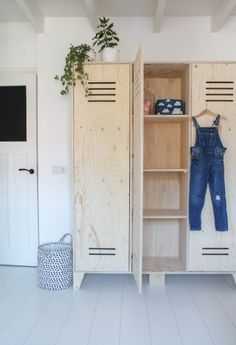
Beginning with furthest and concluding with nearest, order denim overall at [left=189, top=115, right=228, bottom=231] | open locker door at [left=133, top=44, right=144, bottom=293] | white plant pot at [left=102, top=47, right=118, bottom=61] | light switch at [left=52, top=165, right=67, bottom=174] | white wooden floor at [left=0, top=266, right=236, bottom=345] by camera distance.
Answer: light switch at [left=52, top=165, right=67, bottom=174] < white plant pot at [left=102, top=47, right=118, bottom=61] < denim overall at [left=189, top=115, right=228, bottom=231] < open locker door at [left=133, top=44, right=144, bottom=293] < white wooden floor at [left=0, top=266, right=236, bottom=345]

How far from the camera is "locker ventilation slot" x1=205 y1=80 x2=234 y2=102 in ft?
9.98

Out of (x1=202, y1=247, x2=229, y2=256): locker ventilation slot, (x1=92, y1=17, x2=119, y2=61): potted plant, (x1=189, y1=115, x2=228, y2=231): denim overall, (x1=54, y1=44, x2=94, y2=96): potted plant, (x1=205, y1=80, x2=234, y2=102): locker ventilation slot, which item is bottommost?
(x1=202, y1=247, x2=229, y2=256): locker ventilation slot

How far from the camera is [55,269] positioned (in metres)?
3.13

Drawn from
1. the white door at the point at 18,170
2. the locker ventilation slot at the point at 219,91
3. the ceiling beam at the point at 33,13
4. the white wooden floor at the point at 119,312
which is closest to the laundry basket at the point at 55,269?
the white wooden floor at the point at 119,312

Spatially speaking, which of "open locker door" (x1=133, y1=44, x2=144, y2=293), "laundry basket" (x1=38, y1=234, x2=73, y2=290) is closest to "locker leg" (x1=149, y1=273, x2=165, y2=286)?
"open locker door" (x1=133, y1=44, x2=144, y2=293)

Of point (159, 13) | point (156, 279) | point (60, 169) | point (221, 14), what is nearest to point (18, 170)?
point (60, 169)

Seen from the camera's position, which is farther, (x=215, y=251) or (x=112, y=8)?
(x=112, y=8)

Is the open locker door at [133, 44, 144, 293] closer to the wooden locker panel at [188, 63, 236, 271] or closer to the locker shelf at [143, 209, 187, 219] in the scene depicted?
the locker shelf at [143, 209, 187, 219]

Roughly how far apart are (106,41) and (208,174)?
62.5 inches

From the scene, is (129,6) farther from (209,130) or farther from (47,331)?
(47,331)

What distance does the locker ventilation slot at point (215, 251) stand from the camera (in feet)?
10.2

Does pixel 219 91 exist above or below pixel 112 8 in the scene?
below

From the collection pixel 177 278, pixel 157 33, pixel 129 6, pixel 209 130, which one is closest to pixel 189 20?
pixel 157 33

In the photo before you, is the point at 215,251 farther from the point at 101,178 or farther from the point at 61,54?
the point at 61,54
